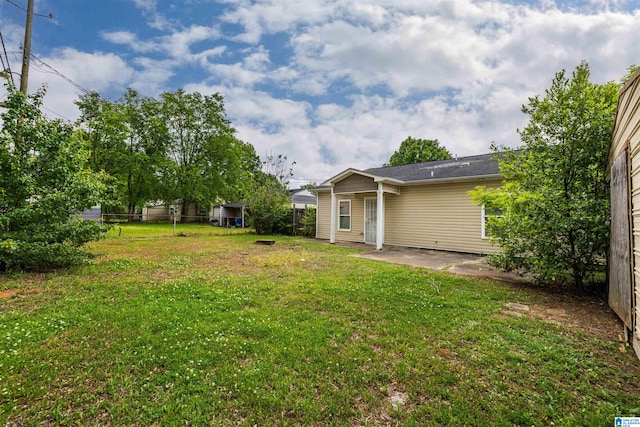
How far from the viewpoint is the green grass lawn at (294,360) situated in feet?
6.64

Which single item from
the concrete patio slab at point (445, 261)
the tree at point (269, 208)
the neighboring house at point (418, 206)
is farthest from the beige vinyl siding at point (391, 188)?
the tree at point (269, 208)

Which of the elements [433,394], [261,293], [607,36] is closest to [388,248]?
[261,293]

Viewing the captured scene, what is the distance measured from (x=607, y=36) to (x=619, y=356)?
7.44 metres

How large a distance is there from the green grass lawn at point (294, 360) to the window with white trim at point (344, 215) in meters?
8.40

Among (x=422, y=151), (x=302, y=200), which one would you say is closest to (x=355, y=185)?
(x=302, y=200)

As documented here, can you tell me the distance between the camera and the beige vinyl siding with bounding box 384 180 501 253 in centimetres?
960

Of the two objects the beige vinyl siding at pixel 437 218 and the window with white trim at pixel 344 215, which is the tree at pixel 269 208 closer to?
the window with white trim at pixel 344 215

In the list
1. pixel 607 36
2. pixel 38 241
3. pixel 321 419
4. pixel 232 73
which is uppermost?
pixel 232 73

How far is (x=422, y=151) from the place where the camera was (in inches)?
1211

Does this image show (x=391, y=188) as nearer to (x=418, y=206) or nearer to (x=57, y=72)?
(x=418, y=206)

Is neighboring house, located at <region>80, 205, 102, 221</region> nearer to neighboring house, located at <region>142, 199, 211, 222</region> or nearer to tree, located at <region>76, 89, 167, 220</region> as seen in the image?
tree, located at <region>76, 89, 167, 220</region>

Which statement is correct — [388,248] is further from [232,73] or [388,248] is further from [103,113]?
[103,113]

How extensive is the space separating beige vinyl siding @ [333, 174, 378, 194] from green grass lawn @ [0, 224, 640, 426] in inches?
267

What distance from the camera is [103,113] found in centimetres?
2495
